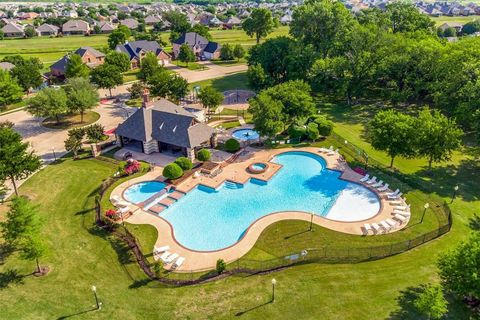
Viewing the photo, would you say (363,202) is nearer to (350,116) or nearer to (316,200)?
(316,200)

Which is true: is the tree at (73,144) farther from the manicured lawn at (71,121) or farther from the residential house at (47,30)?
the residential house at (47,30)

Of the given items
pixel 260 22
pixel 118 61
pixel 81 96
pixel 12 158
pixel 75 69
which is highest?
pixel 260 22

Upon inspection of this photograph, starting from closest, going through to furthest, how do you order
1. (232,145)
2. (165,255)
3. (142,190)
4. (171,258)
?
(171,258), (165,255), (142,190), (232,145)

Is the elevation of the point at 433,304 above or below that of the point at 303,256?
above

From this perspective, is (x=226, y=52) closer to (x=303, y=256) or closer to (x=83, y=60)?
(x=83, y=60)

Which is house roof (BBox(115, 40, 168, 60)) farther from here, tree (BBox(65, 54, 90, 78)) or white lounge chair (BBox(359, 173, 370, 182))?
white lounge chair (BBox(359, 173, 370, 182))

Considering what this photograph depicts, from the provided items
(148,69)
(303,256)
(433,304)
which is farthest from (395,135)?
(148,69)

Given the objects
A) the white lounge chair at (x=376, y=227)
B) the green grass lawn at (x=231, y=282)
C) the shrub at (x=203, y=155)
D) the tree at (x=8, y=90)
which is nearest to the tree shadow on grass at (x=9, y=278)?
the green grass lawn at (x=231, y=282)

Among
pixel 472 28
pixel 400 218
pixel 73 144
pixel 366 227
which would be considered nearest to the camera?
pixel 366 227
